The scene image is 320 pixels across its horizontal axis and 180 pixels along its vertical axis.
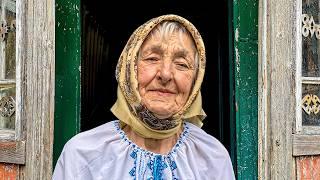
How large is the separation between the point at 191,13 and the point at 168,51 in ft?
10.2

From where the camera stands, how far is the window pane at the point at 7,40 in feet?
9.46

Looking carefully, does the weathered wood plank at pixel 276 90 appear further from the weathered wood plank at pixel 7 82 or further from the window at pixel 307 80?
the weathered wood plank at pixel 7 82

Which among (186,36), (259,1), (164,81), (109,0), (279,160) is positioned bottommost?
(279,160)

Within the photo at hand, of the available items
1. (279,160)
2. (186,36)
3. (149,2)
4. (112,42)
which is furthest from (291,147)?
(112,42)

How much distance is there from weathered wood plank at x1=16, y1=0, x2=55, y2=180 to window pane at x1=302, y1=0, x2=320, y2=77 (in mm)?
1476

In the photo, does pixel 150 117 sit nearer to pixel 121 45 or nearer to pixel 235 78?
pixel 235 78

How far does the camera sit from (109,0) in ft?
17.1

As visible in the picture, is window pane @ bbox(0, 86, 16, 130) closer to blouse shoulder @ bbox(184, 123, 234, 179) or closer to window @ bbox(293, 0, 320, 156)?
blouse shoulder @ bbox(184, 123, 234, 179)

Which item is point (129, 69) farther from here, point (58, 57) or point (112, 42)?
point (112, 42)

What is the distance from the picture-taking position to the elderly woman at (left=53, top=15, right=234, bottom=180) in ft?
6.96

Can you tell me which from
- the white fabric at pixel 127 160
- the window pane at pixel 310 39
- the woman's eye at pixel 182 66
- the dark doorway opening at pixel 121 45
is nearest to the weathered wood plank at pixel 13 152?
the white fabric at pixel 127 160

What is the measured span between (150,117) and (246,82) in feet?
3.60

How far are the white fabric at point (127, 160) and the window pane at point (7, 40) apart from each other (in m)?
0.91

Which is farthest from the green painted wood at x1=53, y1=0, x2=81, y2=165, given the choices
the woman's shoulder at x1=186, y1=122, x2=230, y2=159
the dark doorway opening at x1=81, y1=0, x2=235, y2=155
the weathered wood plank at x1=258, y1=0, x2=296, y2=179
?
the weathered wood plank at x1=258, y1=0, x2=296, y2=179
